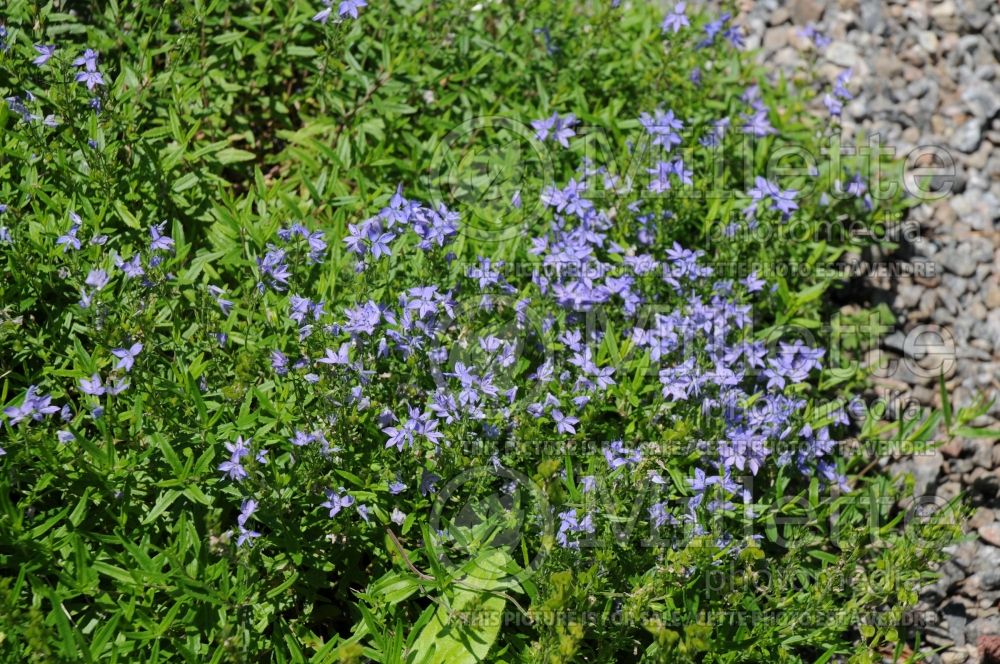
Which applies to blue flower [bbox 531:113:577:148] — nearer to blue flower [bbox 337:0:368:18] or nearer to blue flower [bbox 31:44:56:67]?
blue flower [bbox 337:0:368:18]

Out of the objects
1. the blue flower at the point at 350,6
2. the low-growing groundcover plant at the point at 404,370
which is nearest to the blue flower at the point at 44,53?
the low-growing groundcover plant at the point at 404,370

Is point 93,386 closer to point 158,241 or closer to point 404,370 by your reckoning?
point 158,241

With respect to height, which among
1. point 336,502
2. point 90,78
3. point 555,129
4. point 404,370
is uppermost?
point 90,78

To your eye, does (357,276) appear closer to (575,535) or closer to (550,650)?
(575,535)

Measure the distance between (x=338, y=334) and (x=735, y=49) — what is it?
339 centimetres

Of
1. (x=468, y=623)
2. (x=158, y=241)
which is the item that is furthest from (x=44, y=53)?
(x=468, y=623)

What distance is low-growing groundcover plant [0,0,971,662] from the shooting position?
3.34 m

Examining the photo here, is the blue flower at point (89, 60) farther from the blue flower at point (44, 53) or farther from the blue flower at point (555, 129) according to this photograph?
the blue flower at point (555, 129)

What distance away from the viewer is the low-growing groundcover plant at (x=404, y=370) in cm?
334

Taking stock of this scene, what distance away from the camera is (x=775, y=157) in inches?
211

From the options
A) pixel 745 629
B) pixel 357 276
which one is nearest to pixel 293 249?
pixel 357 276

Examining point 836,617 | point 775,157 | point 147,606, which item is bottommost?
point 836,617

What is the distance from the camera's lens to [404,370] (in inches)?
150

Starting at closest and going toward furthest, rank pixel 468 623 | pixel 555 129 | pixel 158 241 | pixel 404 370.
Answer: pixel 468 623, pixel 158 241, pixel 404 370, pixel 555 129
